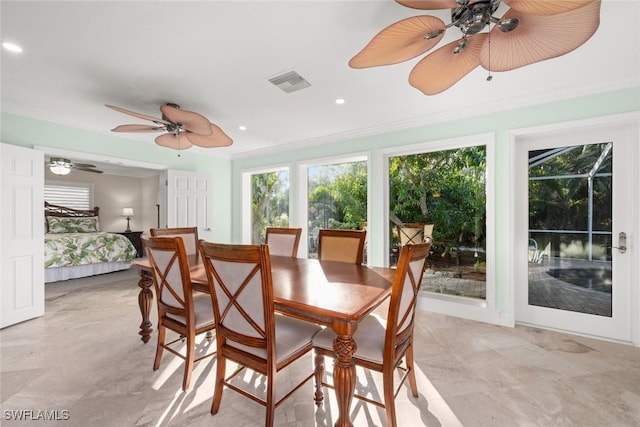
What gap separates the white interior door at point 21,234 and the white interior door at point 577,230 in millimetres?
5440

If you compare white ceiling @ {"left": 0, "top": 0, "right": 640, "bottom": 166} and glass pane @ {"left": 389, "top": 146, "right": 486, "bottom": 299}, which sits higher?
white ceiling @ {"left": 0, "top": 0, "right": 640, "bottom": 166}

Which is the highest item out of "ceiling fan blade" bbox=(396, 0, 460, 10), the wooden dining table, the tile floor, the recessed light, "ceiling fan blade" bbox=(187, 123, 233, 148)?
the recessed light

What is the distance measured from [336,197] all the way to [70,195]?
7141 mm

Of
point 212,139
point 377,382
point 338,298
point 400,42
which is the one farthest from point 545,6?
point 212,139

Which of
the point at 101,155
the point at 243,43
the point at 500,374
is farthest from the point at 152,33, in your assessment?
the point at 500,374

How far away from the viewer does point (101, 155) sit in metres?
3.84

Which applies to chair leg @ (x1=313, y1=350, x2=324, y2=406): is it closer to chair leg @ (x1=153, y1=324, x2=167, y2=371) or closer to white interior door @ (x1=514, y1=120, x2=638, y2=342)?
chair leg @ (x1=153, y1=324, x2=167, y2=371)

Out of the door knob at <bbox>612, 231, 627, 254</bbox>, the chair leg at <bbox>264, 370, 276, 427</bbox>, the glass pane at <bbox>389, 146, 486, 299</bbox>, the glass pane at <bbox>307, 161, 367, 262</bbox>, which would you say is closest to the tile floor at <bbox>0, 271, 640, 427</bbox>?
the chair leg at <bbox>264, 370, 276, 427</bbox>

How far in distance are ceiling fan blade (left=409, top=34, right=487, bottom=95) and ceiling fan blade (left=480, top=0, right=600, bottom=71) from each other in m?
0.06

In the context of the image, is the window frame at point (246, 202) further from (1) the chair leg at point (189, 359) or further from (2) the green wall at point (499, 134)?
(1) the chair leg at point (189, 359)

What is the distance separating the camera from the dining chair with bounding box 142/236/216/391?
1.81 meters

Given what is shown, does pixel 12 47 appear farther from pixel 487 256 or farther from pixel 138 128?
pixel 487 256

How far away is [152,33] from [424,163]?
3155mm

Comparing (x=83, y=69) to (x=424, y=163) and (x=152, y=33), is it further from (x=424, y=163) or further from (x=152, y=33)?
(x=424, y=163)
